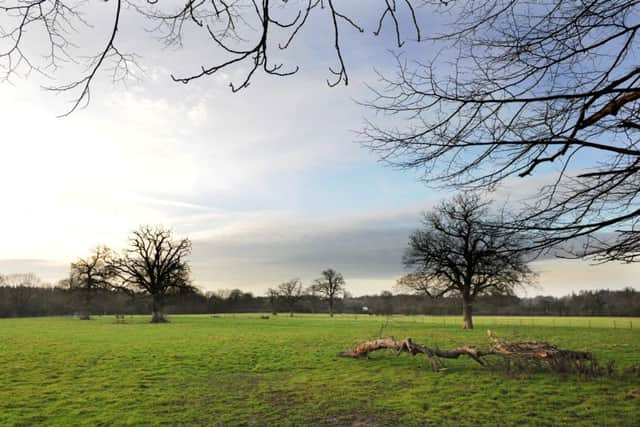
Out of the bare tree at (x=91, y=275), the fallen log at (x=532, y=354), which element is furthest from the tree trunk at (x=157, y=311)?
the fallen log at (x=532, y=354)

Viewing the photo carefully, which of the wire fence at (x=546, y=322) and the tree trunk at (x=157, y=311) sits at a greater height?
the tree trunk at (x=157, y=311)

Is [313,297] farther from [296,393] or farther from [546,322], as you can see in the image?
[296,393]

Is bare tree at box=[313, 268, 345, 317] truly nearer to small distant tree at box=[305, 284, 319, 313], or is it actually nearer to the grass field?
small distant tree at box=[305, 284, 319, 313]

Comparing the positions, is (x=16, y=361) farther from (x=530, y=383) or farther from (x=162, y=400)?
(x=530, y=383)

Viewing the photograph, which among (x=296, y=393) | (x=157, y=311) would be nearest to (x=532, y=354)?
(x=296, y=393)

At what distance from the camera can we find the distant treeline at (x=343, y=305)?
259 feet

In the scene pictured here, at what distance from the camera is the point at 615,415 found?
27.1 feet

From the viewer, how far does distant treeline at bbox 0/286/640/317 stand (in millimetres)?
78938

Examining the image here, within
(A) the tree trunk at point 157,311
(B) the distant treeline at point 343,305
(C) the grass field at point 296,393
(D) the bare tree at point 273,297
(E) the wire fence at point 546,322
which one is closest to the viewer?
(C) the grass field at point 296,393

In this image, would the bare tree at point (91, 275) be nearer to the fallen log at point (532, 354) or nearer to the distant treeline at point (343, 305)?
the distant treeline at point (343, 305)

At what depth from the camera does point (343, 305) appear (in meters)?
107

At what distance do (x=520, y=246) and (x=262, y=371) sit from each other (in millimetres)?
11498

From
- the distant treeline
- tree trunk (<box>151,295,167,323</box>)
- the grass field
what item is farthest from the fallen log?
the distant treeline

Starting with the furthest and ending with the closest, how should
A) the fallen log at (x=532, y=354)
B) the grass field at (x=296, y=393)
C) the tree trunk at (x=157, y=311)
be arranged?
the tree trunk at (x=157, y=311) < the fallen log at (x=532, y=354) < the grass field at (x=296, y=393)
